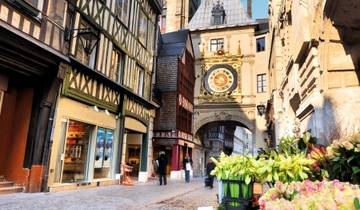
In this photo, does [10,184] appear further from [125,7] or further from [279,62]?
[279,62]

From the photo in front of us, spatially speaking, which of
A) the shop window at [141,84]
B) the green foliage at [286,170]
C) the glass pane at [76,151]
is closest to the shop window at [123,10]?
the shop window at [141,84]

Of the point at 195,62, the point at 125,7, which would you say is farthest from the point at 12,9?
the point at 195,62

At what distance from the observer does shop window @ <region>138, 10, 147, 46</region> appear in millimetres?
14805

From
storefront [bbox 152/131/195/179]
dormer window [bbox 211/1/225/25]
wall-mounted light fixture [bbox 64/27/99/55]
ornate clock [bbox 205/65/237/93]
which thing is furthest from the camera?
dormer window [bbox 211/1/225/25]

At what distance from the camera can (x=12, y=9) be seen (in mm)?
6820

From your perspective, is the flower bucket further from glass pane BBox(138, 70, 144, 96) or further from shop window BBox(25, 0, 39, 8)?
glass pane BBox(138, 70, 144, 96)

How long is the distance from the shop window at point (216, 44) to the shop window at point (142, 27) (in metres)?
12.5

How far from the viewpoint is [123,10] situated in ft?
41.8

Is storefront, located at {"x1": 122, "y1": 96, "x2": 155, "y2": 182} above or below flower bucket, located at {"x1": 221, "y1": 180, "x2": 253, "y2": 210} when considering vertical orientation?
above

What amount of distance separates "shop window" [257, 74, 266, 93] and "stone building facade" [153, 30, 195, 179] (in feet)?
21.7

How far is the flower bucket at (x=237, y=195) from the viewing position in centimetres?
331

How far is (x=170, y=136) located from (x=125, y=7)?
909cm

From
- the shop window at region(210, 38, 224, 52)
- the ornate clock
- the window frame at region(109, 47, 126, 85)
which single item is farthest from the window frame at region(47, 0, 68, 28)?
the shop window at region(210, 38, 224, 52)

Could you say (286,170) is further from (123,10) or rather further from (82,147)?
(123,10)
